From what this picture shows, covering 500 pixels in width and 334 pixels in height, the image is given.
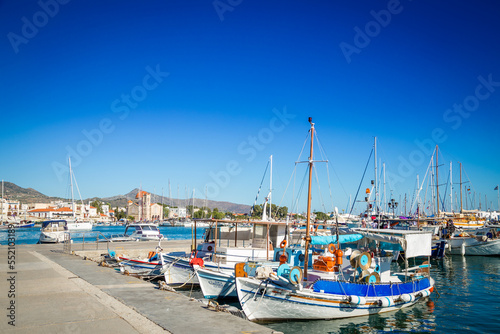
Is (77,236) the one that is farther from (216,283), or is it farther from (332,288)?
(332,288)

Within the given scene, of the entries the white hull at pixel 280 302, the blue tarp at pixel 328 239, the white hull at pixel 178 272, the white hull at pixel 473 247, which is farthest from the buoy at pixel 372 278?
the white hull at pixel 473 247

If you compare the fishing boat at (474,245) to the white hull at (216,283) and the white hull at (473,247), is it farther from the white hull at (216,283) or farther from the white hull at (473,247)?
the white hull at (216,283)

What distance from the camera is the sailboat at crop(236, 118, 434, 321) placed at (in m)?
13.2

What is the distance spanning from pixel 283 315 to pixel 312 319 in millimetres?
1134

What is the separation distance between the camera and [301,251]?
1730cm

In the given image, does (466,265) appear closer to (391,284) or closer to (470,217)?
(391,284)

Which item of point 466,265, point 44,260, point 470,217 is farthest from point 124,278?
point 470,217

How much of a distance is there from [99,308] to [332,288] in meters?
7.97

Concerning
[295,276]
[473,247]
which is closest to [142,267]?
[295,276]

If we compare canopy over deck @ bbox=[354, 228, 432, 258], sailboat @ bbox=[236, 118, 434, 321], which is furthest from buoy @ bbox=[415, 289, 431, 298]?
canopy over deck @ bbox=[354, 228, 432, 258]

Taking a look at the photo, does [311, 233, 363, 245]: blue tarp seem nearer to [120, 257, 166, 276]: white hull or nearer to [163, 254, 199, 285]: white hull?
[163, 254, 199, 285]: white hull

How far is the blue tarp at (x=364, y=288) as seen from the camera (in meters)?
13.7

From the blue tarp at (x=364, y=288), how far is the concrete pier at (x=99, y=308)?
4.39 meters

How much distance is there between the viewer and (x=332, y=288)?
13.8 meters
